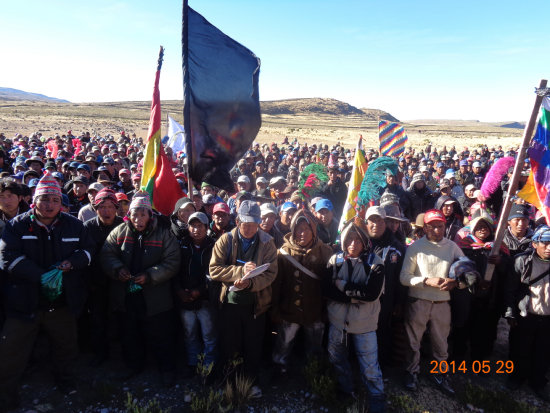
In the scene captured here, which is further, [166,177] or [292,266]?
[166,177]

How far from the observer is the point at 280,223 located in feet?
17.7

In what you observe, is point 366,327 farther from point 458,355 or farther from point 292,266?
point 458,355

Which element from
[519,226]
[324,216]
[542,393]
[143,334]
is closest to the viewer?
[542,393]

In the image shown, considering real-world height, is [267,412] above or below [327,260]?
below

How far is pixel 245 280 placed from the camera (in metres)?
3.54

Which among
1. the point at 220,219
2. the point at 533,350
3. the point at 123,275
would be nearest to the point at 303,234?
the point at 220,219

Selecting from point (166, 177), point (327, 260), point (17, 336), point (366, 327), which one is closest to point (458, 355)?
point (366, 327)

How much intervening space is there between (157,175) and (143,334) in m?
2.05

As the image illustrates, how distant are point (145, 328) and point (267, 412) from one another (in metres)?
1.66

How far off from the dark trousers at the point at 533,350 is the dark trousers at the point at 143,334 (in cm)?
408

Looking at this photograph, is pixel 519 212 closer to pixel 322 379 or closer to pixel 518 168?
pixel 518 168

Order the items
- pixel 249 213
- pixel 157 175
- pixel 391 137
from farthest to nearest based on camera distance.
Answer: pixel 391 137, pixel 157 175, pixel 249 213

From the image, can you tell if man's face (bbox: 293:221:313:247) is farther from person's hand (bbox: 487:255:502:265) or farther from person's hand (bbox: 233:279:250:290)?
person's hand (bbox: 487:255:502:265)

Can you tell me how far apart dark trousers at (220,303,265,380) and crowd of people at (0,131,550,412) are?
1 cm
